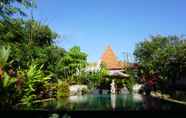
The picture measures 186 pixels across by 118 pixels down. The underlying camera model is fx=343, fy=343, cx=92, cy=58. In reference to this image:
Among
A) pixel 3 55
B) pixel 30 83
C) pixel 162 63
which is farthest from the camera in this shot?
pixel 162 63

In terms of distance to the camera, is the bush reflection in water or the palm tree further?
the palm tree

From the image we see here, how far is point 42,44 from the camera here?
35.5 meters

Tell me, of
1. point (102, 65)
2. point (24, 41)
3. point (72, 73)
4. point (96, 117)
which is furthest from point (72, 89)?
point (96, 117)

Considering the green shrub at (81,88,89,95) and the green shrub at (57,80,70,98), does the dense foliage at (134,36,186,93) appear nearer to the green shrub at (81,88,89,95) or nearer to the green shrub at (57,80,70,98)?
the green shrub at (81,88,89,95)

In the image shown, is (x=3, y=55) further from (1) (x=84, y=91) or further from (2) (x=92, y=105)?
(1) (x=84, y=91)

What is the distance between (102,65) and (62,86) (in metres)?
18.7

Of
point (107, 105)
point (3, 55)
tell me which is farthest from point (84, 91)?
point (3, 55)

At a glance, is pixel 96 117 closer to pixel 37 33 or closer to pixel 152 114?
pixel 152 114

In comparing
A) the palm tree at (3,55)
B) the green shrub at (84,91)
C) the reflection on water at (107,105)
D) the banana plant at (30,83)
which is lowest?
the reflection on water at (107,105)

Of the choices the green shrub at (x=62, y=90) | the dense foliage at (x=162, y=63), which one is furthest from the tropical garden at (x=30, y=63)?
the dense foliage at (x=162, y=63)

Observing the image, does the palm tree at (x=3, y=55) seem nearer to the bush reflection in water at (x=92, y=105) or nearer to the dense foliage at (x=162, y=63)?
the bush reflection in water at (x=92, y=105)

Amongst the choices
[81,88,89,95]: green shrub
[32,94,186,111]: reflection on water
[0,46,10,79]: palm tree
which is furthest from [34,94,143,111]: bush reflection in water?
[81,88,89,95]: green shrub

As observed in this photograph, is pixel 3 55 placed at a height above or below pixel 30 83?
above

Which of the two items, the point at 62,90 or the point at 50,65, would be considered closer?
the point at 62,90
